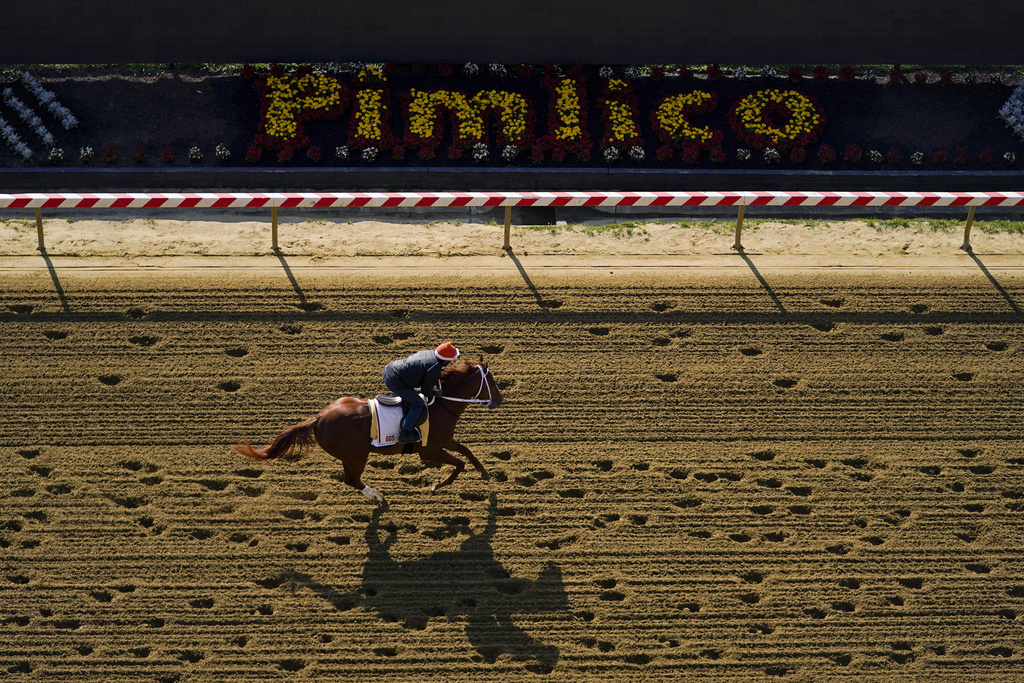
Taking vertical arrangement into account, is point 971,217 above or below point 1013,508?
above

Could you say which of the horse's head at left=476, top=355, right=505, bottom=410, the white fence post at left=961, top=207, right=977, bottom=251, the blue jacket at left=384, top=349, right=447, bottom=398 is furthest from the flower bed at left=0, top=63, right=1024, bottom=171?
the blue jacket at left=384, top=349, right=447, bottom=398

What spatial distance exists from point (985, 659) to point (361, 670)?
18.9 ft

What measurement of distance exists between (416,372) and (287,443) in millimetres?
1486

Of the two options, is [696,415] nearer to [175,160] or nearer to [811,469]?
[811,469]

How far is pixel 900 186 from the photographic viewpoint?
16453 mm

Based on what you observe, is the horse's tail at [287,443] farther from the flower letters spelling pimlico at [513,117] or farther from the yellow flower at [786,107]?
the yellow flower at [786,107]

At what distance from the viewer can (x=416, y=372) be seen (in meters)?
9.92

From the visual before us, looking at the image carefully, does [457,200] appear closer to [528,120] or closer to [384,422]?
[528,120]

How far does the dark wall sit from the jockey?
930 cm

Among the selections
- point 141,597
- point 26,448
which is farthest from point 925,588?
point 26,448

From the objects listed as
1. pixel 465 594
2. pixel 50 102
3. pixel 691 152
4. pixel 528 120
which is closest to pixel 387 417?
pixel 465 594

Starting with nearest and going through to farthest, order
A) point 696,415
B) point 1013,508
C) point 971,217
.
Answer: point 1013,508, point 696,415, point 971,217

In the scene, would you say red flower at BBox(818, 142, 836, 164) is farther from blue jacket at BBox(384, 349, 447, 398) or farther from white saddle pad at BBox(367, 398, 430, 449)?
white saddle pad at BBox(367, 398, 430, 449)

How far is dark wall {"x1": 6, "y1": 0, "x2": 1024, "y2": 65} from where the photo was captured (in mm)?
17234
